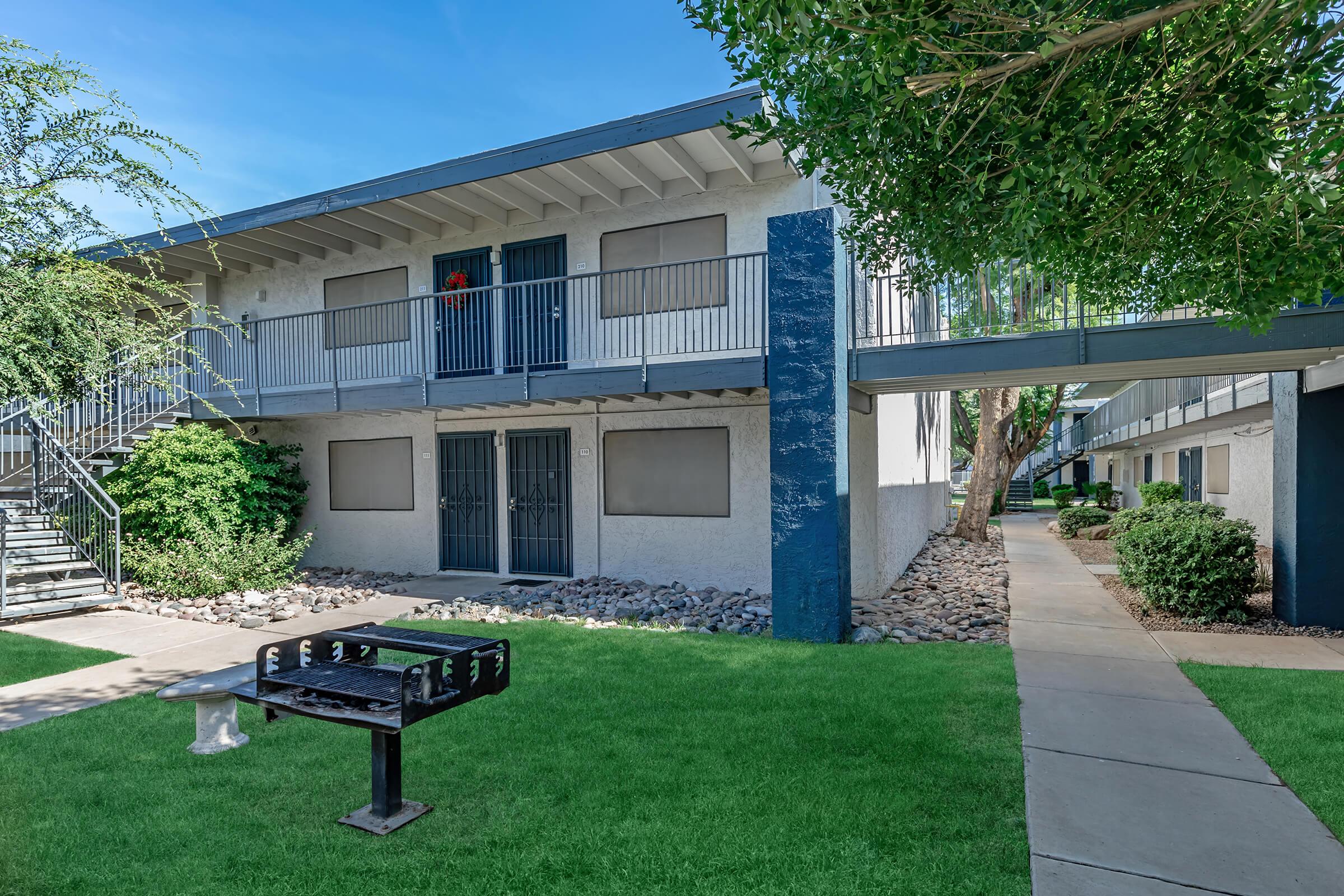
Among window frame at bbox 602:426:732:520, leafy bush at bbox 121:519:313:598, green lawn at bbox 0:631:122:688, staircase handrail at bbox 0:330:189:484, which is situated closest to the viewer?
green lawn at bbox 0:631:122:688

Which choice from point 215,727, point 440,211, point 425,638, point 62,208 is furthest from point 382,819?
point 440,211

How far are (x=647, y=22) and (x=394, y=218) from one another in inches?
193

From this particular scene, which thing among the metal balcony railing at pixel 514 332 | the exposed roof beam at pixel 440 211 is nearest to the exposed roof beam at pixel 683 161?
the metal balcony railing at pixel 514 332

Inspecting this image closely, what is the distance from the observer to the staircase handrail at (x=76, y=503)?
10570mm

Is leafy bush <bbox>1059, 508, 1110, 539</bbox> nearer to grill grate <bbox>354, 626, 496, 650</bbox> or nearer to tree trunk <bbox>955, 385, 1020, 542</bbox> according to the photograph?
tree trunk <bbox>955, 385, 1020, 542</bbox>

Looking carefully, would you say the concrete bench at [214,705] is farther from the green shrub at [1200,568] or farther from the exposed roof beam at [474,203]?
the green shrub at [1200,568]

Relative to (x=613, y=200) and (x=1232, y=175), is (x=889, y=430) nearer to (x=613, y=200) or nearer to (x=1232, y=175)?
(x=613, y=200)

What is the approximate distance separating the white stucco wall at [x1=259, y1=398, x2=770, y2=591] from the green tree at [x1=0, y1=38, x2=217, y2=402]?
20.3 ft

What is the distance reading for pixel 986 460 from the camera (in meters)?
18.0

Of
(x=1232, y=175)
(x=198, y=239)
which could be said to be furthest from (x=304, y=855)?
(x=198, y=239)

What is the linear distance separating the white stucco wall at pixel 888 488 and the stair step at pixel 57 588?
10076 mm

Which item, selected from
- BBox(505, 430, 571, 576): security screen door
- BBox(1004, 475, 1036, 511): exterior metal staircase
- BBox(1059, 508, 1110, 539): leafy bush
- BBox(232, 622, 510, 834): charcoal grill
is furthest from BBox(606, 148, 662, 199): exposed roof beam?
BBox(1004, 475, 1036, 511): exterior metal staircase

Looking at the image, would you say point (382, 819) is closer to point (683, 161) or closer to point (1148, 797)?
point (1148, 797)

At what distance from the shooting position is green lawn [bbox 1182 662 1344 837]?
4.15 meters
